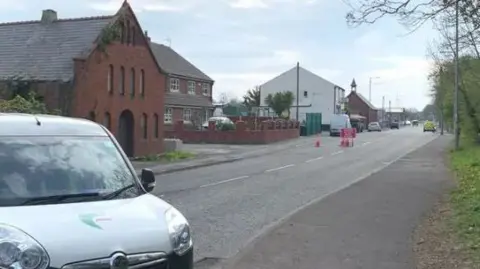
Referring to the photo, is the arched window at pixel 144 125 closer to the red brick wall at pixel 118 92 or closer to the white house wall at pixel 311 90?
the red brick wall at pixel 118 92

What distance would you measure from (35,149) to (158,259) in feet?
4.89

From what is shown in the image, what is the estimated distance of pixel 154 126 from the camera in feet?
112

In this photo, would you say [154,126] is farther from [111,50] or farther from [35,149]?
[35,149]

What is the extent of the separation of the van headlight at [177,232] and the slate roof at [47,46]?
77.7 feet

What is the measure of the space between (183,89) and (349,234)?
56.7 meters

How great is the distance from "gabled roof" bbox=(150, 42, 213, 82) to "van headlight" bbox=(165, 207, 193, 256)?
59.4 metres

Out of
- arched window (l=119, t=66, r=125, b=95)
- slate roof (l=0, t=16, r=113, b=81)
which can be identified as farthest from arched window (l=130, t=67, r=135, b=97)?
slate roof (l=0, t=16, r=113, b=81)

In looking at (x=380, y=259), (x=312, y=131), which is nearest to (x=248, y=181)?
(x=380, y=259)

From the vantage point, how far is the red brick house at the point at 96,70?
91.1 ft

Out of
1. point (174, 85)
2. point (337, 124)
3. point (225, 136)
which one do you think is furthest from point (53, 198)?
point (337, 124)

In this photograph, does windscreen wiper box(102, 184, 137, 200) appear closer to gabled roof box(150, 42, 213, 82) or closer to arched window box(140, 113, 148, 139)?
arched window box(140, 113, 148, 139)

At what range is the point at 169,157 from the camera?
32.3 meters

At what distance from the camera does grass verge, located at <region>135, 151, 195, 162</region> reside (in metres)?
31.1

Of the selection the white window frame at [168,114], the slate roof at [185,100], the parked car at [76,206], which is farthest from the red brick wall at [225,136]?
the parked car at [76,206]
